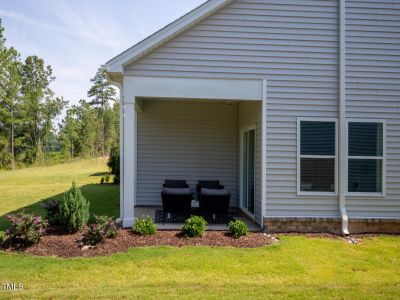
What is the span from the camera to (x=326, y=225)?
743cm

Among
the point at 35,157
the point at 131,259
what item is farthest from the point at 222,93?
the point at 35,157

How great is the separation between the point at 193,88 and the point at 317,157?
2.99 m

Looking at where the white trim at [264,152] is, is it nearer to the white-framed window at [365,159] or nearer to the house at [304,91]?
the house at [304,91]

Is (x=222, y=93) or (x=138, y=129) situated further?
(x=138, y=129)

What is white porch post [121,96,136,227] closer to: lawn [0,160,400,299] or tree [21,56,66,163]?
lawn [0,160,400,299]

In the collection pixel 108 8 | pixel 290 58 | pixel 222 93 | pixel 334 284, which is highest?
pixel 108 8

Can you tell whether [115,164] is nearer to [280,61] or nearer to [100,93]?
[280,61]

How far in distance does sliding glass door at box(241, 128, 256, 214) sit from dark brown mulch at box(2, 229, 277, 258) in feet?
5.81

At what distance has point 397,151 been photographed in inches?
297

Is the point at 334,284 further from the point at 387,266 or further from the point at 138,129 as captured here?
the point at 138,129

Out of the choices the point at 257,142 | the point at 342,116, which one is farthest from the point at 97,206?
the point at 342,116

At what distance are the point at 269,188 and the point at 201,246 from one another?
206 centimetres

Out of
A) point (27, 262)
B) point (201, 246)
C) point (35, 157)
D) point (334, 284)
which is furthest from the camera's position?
point (35, 157)

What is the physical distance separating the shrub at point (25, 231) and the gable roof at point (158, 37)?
127 inches
